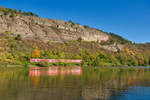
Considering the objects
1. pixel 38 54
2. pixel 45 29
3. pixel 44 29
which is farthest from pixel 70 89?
pixel 45 29

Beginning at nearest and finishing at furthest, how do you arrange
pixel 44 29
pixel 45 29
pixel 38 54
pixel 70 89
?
pixel 70 89
pixel 38 54
pixel 44 29
pixel 45 29

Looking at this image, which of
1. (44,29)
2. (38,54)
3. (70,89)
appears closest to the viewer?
(70,89)

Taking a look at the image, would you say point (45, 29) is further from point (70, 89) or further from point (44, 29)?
point (70, 89)

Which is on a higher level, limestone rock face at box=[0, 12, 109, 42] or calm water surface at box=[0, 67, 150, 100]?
limestone rock face at box=[0, 12, 109, 42]

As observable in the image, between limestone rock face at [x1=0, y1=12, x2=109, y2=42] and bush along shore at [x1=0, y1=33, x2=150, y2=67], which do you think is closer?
bush along shore at [x1=0, y1=33, x2=150, y2=67]

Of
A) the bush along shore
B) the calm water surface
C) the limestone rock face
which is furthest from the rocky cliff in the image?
the calm water surface

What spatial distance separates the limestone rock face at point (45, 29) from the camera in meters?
97.8

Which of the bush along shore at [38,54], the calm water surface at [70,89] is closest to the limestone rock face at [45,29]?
the bush along shore at [38,54]

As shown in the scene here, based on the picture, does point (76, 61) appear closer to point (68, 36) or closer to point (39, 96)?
point (68, 36)

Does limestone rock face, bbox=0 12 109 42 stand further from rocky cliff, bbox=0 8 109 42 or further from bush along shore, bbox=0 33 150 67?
bush along shore, bbox=0 33 150 67

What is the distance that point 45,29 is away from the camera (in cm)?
11556

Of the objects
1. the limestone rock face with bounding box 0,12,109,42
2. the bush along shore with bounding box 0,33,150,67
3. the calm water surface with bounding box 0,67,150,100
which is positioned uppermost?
the limestone rock face with bounding box 0,12,109,42

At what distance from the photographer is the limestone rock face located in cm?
9781

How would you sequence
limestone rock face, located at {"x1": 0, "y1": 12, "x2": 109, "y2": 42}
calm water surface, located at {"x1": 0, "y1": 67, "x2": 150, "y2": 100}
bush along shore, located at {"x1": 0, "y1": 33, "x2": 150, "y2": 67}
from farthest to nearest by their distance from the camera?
limestone rock face, located at {"x1": 0, "y1": 12, "x2": 109, "y2": 42} < bush along shore, located at {"x1": 0, "y1": 33, "x2": 150, "y2": 67} < calm water surface, located at {"x1": 0, "y1": 67, "x2": 150, "y2": 100}
